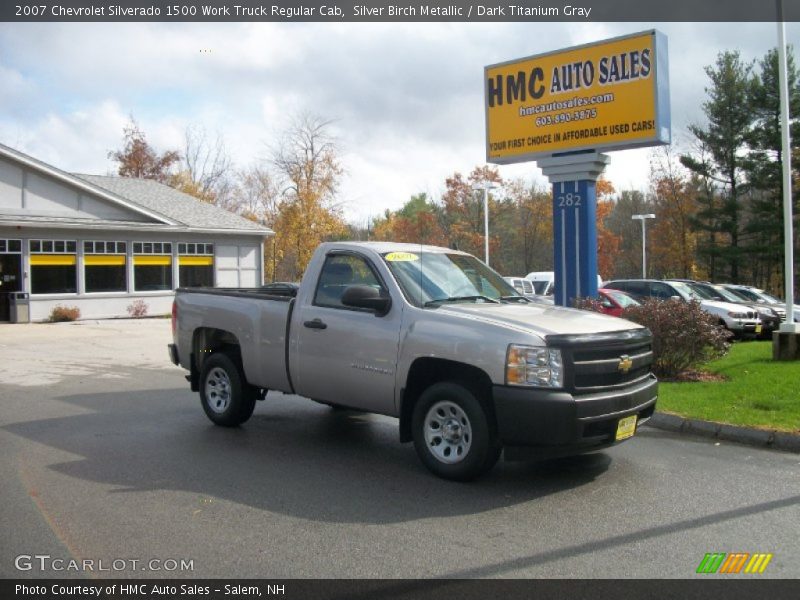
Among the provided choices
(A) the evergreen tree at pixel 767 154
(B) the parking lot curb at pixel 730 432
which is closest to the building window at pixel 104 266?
(B) the parking lot curb at pixel 730 432

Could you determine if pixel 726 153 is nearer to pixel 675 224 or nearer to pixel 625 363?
pixel 675 224

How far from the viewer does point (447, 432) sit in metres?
6.00

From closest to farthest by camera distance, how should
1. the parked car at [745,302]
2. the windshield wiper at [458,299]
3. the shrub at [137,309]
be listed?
1. the windshield wiper at [458,299]
2. the parked car at [745,302]
3. the shrub at [137,309]

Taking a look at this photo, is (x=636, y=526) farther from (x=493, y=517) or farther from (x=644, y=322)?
(x=644, y=322)

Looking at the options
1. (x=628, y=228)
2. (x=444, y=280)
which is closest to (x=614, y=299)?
(x=444, y=280)

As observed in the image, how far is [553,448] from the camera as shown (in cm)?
560

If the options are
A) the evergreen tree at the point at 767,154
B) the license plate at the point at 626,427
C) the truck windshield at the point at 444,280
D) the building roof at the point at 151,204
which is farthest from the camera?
the evergreen tree at the point at 767,154

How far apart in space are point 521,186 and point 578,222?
36.9m

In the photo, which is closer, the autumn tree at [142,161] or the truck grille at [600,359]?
the truck grille at [600,359]

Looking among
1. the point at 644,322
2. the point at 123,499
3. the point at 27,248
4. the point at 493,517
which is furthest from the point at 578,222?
the point at 27,248

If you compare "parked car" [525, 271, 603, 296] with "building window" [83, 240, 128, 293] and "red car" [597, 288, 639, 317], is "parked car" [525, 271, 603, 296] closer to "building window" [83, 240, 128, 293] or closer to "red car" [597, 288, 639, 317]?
"red car" [597, 288, 639, 317]

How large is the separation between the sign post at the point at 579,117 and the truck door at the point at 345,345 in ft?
24.9

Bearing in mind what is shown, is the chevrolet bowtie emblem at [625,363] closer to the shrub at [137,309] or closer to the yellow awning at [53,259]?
the yellow awning at [53,259]

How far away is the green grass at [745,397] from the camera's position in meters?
7.98
